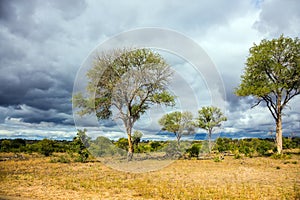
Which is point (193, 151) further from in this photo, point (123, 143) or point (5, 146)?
point (5, 146)

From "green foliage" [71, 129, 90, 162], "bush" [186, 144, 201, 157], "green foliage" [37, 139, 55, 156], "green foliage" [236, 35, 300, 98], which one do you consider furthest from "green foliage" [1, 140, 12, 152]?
"green foliage" [236, 35, 300, 98]

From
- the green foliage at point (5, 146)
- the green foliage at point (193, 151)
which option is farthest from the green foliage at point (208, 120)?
the green foliage at point (5, 146)

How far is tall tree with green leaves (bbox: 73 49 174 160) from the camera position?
2622 centimetres

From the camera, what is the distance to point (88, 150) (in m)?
30.5

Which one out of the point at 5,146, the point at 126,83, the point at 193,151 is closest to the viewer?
the point at 126,83

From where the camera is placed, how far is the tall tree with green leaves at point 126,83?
26.2m

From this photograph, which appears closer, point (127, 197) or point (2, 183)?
point (127, 197)

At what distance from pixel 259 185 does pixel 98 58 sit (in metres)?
18.8

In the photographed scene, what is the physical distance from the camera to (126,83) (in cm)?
2591

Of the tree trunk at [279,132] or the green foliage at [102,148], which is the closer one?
the green foliage at [102,148]

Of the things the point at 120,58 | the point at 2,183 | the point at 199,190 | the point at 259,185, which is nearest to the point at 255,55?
the point at 120,58

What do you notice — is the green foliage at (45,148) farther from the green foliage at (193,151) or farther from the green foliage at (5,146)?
the green foliage at (193,151)

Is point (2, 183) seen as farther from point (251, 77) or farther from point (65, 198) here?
point (251, 77)

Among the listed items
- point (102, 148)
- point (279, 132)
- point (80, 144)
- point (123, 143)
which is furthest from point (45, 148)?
point (279, 132)
